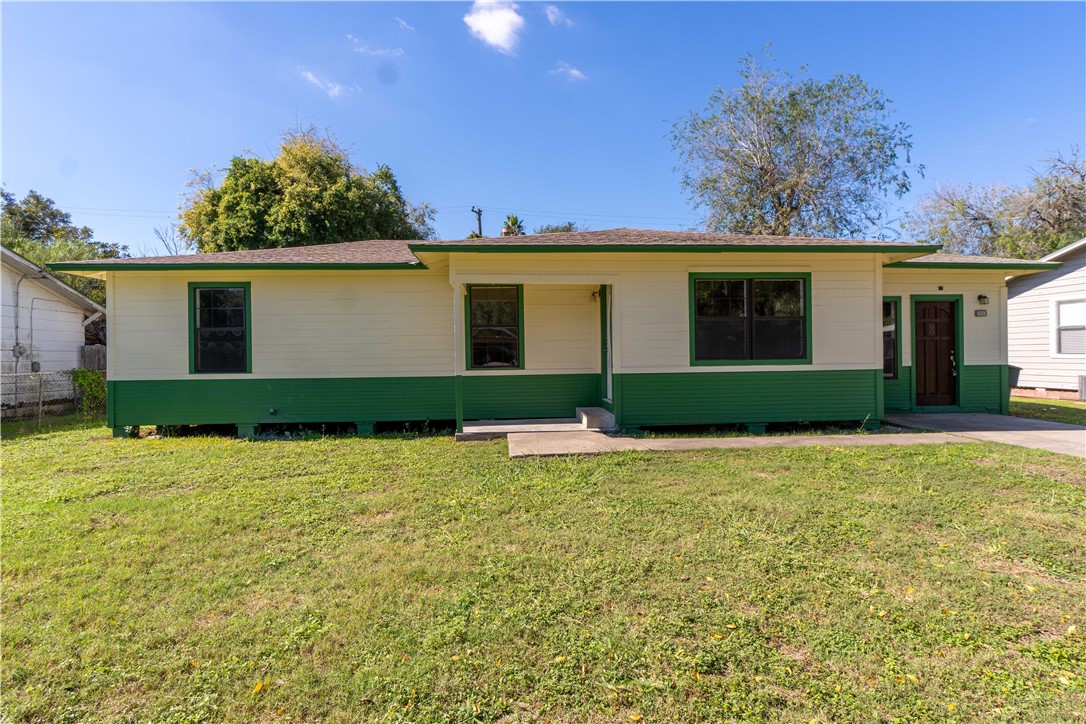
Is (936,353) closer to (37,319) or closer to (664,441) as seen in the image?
(664,441)

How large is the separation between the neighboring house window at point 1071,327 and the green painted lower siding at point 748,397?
8.59 metres

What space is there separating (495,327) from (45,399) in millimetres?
11014

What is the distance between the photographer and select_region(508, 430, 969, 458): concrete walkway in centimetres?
623

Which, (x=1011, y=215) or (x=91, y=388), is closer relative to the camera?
(x=91, y=388)

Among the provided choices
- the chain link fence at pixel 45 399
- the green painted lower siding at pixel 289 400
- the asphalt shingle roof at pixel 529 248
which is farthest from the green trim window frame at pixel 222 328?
Answer: the chain link fence at pixel 45 399

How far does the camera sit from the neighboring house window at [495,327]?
844 centimetres

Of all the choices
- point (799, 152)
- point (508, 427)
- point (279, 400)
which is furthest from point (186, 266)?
point (799, 152)

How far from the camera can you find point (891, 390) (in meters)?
9.22

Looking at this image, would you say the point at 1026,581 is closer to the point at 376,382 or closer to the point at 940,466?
the point at 940,466

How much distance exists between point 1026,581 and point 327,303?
857 centimetres

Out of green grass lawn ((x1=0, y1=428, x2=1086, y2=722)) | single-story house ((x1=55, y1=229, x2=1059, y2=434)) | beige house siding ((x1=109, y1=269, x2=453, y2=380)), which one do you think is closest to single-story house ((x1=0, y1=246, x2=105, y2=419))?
beige house siding ((x1=109, y1=269, x2=453, y2=380))

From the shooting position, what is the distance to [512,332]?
8516 millimetres

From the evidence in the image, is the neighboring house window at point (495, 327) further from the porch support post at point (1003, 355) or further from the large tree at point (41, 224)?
the large tree at point (41, 224)

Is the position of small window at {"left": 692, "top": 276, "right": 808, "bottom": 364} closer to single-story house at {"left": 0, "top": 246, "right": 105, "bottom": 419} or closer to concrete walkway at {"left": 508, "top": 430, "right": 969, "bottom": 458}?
concrete walkway at {"left": 508, "top": 430, "right": 969, "bottom": 458}
